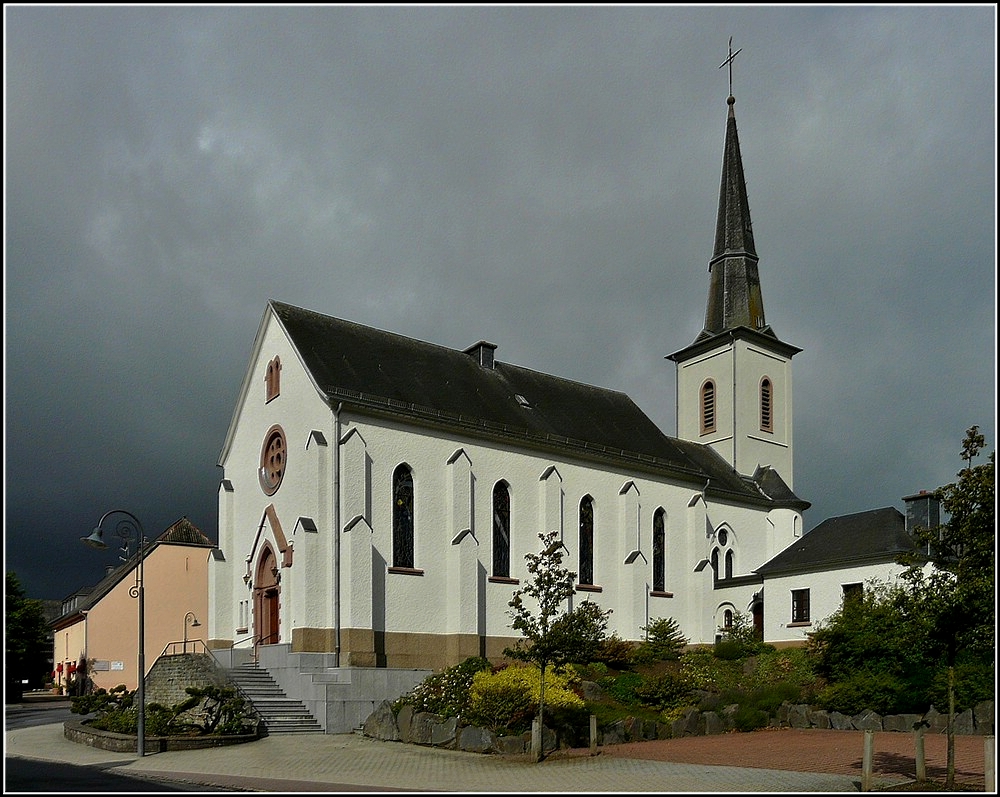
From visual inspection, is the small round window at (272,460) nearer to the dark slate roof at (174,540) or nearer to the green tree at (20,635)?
the dark slate roof at (174,540)

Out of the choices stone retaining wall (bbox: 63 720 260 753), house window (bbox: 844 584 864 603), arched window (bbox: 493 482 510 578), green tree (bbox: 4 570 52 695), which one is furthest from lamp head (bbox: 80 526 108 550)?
green tree (bbox: 4 570 52 695)

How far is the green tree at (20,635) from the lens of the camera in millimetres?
62656

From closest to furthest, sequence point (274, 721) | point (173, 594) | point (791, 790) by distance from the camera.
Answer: point (791, 790) → point (274, 721) → point (173, 594)

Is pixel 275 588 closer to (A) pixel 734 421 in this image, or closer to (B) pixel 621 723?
(B) pixel 621 723

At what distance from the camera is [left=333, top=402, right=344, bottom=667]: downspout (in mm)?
27219

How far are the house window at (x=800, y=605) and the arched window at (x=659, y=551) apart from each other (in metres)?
4.77

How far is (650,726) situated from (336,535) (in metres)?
10.5

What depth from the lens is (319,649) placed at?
2723 cm

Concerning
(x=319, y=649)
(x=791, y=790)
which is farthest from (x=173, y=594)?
(x=791, y=790)

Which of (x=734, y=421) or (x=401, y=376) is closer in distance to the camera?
(x=401, y=376)

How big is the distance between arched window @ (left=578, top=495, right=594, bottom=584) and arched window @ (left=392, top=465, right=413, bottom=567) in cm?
733

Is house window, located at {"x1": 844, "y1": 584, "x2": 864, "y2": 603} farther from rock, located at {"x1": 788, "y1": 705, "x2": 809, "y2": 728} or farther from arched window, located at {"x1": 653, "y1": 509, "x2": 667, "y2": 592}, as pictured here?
arched window, located at {"x1": 653, "y1": 509, "x2": 667, "y2": 592}

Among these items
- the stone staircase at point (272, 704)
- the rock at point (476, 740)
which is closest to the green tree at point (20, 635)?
the stone staircase at point (272, 704)

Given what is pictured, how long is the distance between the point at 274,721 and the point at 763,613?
19602mm
